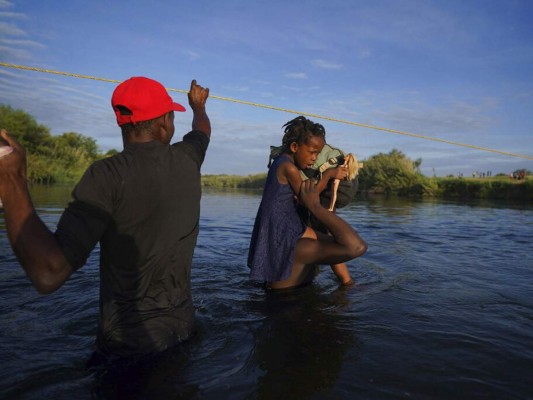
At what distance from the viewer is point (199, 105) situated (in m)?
2.97

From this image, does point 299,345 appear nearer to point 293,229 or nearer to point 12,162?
point 293,229

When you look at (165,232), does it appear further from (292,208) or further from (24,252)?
(292,208)

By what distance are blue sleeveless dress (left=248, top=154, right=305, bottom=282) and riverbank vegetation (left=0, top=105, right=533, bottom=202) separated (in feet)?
88.7

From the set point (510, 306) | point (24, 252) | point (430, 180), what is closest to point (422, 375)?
point (510, 306)

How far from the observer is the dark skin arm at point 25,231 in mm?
1499

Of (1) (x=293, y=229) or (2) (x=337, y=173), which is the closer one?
(1) (x=293, y=229)

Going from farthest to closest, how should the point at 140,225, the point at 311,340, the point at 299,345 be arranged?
the point at 311,340 → the point at 299,345 → the point at 140,225

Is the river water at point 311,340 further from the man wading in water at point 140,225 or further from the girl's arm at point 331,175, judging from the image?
the girl's arm at point 331,175

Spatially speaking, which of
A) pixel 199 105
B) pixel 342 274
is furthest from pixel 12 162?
pixel 342 274

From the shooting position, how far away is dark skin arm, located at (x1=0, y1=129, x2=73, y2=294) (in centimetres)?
150

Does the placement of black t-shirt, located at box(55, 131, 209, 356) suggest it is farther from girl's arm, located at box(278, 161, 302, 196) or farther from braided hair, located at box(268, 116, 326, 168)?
braided hair, located at box(268, 116, 326, 168)

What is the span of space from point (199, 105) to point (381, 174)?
34263 millimetres

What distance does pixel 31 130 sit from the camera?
37.5 meters

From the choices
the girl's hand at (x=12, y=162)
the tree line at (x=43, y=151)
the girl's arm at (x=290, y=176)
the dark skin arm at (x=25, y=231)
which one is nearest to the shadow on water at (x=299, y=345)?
the girl's arm at (x=290, y=176)
